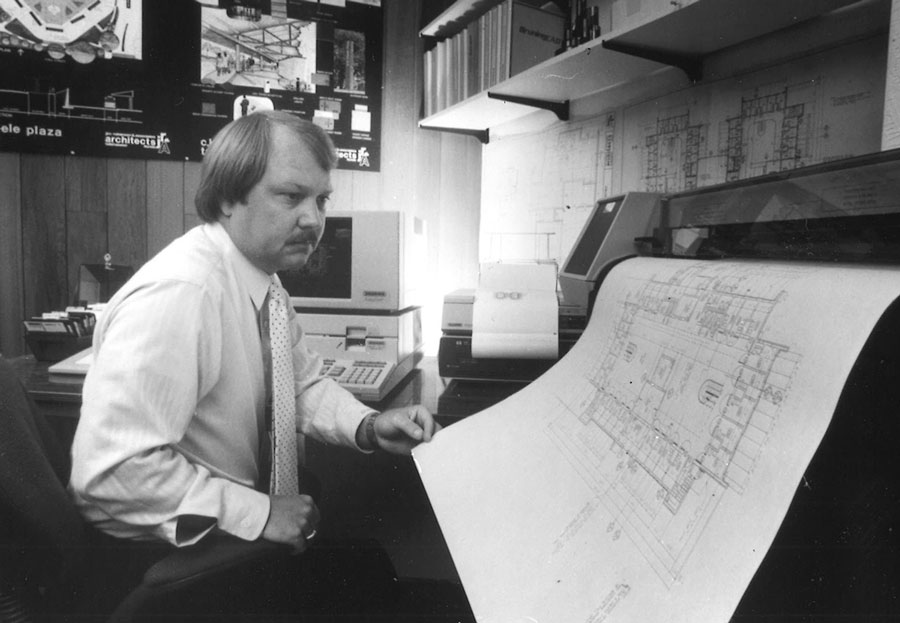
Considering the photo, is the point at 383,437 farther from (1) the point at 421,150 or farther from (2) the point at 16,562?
(1) the point at 421,150

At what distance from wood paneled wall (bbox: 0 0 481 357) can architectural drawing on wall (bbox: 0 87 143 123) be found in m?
0.15

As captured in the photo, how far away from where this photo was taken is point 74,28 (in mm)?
2152

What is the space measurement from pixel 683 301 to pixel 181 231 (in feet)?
6.98

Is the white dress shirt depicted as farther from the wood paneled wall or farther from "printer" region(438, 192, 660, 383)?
the wood paneled wall

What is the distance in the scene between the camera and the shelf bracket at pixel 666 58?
1396 mm

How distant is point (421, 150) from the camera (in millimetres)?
2543

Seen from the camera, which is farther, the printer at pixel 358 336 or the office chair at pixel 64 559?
the printer at pixel 358 336

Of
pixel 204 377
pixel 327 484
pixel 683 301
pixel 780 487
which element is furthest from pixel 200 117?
pixel 780 487

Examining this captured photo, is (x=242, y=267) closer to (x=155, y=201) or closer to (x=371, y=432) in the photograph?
(x=371, y=432)

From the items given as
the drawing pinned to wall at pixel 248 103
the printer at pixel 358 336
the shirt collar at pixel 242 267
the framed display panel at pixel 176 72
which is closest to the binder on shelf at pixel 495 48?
the framed display panel at pixel 176 72

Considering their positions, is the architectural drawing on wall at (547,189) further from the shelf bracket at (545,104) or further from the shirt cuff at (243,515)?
the shirt cuff at (243,515)

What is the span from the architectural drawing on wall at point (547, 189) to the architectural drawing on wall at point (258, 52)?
0.81m

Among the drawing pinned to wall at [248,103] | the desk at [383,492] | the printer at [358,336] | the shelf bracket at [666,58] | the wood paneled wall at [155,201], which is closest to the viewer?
the shelf bracket at [666,58]

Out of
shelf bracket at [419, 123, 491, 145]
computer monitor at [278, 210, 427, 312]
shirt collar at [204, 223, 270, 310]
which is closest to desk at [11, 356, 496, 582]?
computer monitor at [278, 210, 427, 312]
